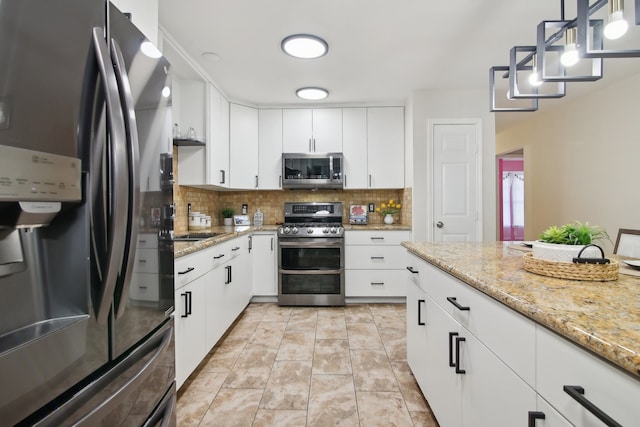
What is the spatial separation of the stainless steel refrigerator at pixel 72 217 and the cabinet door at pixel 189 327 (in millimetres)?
817

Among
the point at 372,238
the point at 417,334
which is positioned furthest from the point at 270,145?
the point at 417,334

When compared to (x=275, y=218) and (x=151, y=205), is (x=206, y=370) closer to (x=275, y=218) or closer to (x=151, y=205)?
(x=151, y=205)

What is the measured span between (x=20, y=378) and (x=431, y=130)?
141 inches

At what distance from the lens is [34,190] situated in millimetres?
551

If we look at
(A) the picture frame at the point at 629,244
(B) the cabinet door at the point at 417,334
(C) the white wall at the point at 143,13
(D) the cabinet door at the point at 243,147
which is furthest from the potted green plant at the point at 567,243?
(D) the cabinet door at the point at 243,147

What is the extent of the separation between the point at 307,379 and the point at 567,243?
5.44 feet

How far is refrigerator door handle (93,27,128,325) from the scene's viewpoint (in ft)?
2.33

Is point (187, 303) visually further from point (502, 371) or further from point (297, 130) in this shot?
point (297, 130)

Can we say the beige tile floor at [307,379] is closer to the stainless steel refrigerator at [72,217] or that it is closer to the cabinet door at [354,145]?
the stainless steel refrigerator at [72,217]

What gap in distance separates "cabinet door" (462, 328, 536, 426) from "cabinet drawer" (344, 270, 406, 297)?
7.62ft

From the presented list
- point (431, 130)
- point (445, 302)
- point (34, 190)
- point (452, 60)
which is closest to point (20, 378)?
point (34, 190)

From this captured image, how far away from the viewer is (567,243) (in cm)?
118

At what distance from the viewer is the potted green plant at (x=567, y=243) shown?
1.09 m

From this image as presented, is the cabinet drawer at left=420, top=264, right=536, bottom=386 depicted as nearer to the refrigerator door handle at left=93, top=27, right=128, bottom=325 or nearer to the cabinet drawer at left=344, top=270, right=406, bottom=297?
the refrigerator door handle at left=93, top=27, right=128, bottom=325
